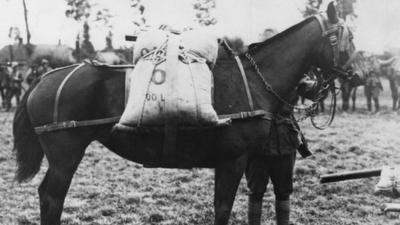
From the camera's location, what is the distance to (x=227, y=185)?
4.06 m

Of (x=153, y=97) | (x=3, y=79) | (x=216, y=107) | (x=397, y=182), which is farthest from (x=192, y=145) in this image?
(x=3, y=79)

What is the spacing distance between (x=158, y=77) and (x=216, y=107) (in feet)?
1.90

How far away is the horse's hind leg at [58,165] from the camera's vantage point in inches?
166

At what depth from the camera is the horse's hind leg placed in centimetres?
421

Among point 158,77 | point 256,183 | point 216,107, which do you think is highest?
point 158,77

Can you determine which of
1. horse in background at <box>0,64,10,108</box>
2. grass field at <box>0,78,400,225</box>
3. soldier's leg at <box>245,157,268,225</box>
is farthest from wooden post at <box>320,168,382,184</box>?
horse in background at <box>0,64,10,108</box>

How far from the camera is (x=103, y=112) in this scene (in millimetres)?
4254

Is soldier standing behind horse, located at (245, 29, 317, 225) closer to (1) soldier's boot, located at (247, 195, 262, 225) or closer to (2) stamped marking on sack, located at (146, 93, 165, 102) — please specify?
(1) soldier's boot, located at (247, 195, 262, 225)

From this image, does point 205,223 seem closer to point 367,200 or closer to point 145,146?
point 145,146

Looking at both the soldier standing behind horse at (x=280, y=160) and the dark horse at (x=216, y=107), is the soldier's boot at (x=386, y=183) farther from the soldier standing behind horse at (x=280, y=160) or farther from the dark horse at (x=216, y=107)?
the soldier standing behind horse at (x=280, y=160)

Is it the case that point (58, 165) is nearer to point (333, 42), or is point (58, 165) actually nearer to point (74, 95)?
point (74, 95)

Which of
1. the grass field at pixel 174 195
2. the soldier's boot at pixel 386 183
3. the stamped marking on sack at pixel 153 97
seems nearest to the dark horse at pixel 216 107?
the stamped marking on sack at pixel 153 97

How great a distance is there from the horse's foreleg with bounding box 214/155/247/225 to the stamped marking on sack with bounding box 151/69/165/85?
93 cm

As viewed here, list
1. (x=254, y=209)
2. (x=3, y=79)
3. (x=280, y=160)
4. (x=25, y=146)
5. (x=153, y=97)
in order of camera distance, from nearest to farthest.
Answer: (x=153, y=97), (x=280, y=160), (x=25, y=146), (x=254, y=209), (x=3, y=79)
